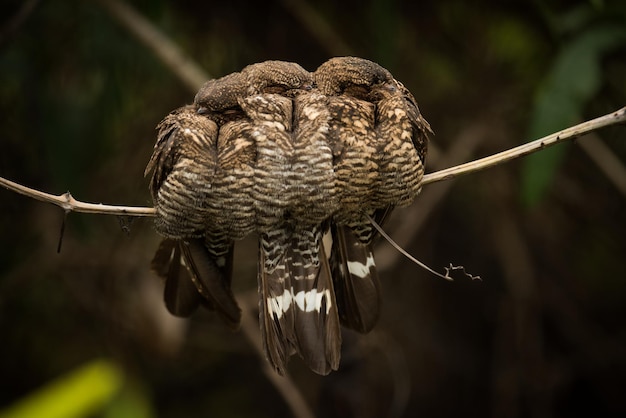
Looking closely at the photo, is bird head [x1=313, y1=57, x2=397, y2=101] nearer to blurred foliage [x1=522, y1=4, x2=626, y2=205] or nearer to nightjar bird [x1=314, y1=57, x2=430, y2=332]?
nightjar bird [x1=314, y1=57, x2=430, y2=332]

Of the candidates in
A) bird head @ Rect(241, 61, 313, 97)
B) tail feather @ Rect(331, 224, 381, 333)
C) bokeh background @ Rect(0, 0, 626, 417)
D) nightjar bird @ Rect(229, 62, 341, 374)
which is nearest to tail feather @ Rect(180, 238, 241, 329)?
nightjar bird @ Rect(229, 62, 341, 374)

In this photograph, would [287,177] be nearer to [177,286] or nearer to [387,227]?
[177,286]

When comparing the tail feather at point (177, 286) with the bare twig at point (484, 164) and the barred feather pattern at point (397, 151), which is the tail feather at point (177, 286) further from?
the barred feather pattern at point (397, 151)

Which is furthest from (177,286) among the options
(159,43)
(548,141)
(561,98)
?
(561,98)

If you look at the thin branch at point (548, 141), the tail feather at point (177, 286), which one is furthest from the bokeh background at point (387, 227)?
the thin branch at point (548, 141)

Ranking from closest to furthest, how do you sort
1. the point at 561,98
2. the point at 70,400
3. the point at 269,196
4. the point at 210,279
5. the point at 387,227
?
the point at 70,400
the point at 269,196
the point at 210,279
the point at 561,98
the point at 387,227

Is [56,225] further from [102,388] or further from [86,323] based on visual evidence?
[102,388]

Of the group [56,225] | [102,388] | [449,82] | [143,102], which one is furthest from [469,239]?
[102,388]
